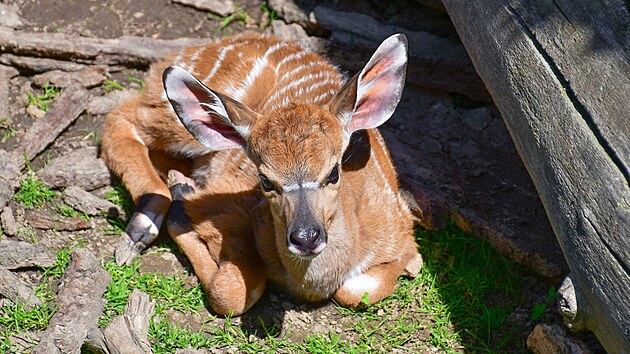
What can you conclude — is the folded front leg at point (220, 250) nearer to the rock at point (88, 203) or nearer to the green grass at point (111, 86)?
the rock at point (88, 203)

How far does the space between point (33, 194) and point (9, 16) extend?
1714 mm

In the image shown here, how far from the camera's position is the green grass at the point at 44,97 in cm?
613

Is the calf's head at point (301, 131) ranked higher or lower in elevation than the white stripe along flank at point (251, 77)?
higher

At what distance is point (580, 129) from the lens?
388 cm

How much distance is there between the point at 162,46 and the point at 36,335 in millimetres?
2566

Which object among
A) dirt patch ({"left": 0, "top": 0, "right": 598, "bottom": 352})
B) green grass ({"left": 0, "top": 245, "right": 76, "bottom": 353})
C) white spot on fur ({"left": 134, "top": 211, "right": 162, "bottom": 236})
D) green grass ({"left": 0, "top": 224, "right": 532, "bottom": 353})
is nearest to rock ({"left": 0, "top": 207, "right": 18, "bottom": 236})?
dirt patch ({"left": 0, "top": 0, "right": 598, "bottom": 352})

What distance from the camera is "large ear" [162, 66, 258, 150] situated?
14.7 feet

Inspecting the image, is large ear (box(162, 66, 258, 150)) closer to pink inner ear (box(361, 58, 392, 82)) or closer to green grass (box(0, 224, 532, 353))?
pink inner ear (box(361, 58, 392, 82))

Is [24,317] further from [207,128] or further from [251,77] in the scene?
[251,77]

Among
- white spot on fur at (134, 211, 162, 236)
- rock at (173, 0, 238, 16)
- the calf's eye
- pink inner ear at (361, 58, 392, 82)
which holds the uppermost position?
pink inner ear at (361, 58, 392, 82)

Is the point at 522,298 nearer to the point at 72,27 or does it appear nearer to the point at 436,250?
the point at 436,250

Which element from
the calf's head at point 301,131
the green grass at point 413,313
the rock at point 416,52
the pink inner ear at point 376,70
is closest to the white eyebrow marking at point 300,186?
the calf's head at point 301,131

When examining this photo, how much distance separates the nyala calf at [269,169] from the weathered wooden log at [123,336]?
48 cm

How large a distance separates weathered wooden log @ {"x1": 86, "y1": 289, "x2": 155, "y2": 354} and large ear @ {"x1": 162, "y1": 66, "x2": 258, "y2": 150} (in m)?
0.98
